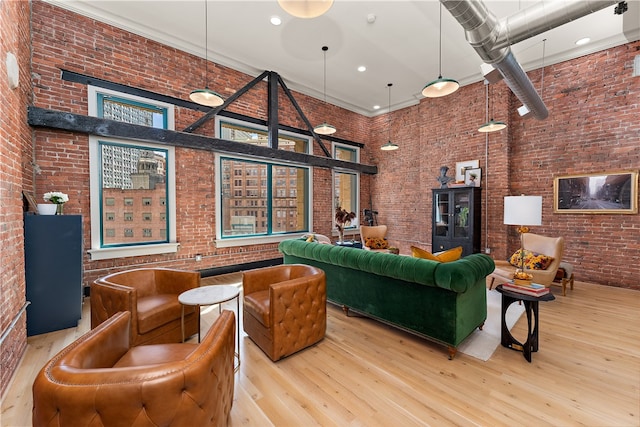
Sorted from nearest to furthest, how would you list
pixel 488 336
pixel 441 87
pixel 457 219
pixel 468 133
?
pixel 488 336 < pixel 441 87 < pixel 457 219 < pixel 468 133

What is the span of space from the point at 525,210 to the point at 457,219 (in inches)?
131

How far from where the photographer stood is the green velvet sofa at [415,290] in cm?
237

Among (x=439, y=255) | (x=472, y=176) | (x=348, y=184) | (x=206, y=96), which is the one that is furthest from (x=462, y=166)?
(x=206, y=96)

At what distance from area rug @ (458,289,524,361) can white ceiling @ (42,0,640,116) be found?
4.18 meters

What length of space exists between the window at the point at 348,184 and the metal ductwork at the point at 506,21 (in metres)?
4.49

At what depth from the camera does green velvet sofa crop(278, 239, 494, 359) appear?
237 centimetres

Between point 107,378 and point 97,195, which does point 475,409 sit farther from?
point 97,195

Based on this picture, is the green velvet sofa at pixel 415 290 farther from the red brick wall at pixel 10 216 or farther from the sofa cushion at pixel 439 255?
the red brick wall at pixel 10 216

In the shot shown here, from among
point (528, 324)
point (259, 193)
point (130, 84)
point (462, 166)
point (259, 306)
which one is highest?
point (130, 84)

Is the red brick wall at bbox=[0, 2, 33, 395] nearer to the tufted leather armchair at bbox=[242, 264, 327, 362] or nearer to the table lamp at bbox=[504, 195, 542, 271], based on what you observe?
the tufted leather armchair at bbox=[242, 264, 327, 362]

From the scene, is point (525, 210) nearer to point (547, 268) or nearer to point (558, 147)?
point (547, 268)

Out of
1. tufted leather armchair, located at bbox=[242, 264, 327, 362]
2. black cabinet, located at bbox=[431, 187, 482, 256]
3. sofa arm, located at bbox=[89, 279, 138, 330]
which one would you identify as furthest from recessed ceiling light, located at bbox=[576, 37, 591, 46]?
sofa arm, located at bbox=[89, 279, 138, 330]

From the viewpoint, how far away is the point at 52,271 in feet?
9.51

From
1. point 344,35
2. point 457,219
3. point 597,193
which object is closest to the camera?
point 344,35
